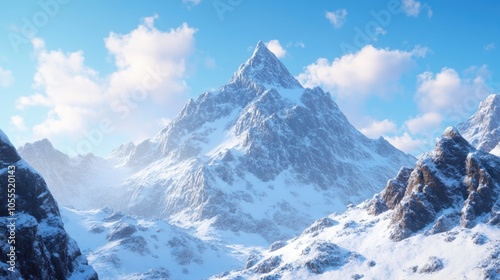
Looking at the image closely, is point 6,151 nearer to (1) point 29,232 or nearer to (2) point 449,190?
(1) point 29,232

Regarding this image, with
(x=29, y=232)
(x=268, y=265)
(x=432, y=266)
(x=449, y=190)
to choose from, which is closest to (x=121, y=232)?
(x=268, y=265)

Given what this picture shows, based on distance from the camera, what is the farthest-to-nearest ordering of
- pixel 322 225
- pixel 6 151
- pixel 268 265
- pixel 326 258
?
pixel 322 225 → pixel 268 265 → pixel 326 258 → pixel 6 151

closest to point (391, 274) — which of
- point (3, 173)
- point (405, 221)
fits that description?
point (405, 221)

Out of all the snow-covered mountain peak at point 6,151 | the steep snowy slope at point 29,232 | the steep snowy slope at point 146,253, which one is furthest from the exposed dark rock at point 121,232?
the snow-covered mountain peak at point 6,151

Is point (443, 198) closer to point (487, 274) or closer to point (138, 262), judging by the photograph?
point (487, 274)

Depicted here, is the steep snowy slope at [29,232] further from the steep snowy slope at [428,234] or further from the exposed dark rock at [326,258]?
the steep snowy slope at [428,234]

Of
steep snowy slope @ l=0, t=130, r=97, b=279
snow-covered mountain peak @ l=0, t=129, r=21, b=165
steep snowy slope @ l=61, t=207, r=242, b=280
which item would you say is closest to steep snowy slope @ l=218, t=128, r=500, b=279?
steep snowy slope @ l=0, t=130, r=97, b=279
